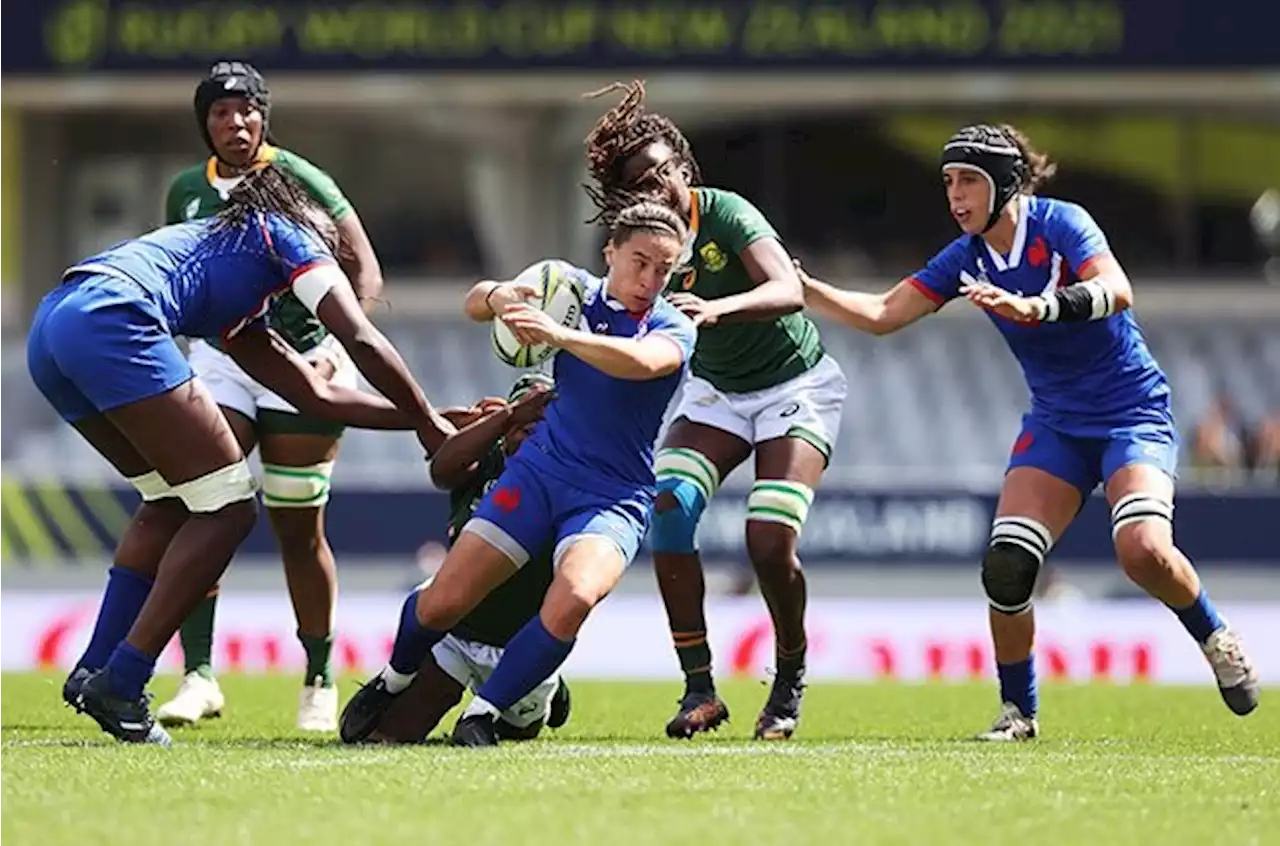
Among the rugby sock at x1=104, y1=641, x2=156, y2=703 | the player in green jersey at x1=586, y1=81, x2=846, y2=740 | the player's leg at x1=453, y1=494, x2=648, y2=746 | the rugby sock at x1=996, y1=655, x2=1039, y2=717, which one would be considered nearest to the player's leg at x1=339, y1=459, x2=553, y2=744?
the player's leg at x1=453, y1=494, x2=648, y2=746

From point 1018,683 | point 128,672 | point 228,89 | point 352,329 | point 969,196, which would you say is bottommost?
point 1018,683

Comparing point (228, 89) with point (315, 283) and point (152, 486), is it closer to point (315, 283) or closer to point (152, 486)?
point (315, 283)

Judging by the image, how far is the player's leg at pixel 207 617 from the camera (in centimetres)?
962

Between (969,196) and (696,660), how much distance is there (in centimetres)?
211

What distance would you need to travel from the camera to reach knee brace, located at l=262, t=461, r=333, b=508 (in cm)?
975

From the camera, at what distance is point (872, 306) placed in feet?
31.1

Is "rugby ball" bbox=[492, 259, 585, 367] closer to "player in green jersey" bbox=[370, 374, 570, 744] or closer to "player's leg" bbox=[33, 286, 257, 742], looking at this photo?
"player in green jersey" bbox=[370, 374, 570, 744]

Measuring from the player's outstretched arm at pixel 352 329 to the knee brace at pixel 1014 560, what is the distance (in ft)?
7.76

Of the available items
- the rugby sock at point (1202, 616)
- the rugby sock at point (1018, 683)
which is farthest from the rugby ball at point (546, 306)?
the rugby sock at point (1202, 616)

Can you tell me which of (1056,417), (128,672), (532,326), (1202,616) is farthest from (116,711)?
(1202,616)

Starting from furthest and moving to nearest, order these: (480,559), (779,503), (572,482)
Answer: (779,503)
(572,482)
(480,559)

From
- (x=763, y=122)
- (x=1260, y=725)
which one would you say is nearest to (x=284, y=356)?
(x=1260, y=725)

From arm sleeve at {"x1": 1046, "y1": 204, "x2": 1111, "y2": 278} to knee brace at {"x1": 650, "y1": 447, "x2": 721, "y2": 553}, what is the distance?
65.5 inches

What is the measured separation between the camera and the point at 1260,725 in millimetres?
9867
